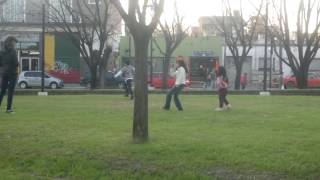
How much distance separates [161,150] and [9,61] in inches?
247

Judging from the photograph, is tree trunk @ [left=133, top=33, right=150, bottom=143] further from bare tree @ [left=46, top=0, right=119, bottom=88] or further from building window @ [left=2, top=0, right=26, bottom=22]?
building window @ [left=2, top=0, right=26, bottom=22]

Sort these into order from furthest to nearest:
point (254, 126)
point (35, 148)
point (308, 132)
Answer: point (254, 126), point (308, 132), point (35, 148)

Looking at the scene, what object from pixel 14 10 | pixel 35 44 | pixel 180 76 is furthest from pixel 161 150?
pixel 35 44

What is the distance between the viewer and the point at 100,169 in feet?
26.1

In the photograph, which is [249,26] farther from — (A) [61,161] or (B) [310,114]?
(A) [61,161]

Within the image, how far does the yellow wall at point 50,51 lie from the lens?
5319 centimetres

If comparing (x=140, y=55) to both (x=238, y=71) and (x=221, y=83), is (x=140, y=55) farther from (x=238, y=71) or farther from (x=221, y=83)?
(x=238, y=71)

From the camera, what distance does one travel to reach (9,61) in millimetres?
13727

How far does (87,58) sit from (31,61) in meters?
16.8

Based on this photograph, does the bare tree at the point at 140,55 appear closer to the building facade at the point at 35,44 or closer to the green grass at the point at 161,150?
the green grass at the point at 161,150

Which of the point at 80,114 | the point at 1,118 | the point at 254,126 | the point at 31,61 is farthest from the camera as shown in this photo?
the point at 31,61

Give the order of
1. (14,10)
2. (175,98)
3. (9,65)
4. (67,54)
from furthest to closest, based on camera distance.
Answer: (67,54) → (14,10) → (175,98) → (9,65)

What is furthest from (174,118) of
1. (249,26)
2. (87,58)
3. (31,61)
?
(31,61)

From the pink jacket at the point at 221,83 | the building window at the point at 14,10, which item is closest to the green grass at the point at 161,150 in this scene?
the pink jacket at the point at 221,83
